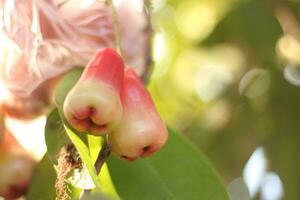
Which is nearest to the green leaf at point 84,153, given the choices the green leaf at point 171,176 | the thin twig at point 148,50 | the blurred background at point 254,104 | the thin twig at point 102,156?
the thin twig at point 102,156

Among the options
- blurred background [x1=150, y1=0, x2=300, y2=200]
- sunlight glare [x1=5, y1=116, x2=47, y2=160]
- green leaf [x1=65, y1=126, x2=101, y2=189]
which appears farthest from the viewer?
blurred background [x1=150, y1=0, x2=300, y2=200]

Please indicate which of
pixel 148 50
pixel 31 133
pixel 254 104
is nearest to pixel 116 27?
pixel 148 50

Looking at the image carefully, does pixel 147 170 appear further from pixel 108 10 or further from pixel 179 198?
pixel 108 10

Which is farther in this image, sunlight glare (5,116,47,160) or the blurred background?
the blurred background

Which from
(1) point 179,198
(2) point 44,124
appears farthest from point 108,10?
(1) point 179,198

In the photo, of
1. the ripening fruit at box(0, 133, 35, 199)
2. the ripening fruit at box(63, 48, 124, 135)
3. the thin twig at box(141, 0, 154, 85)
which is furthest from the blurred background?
the ripening fruit at box(63, 48, 124, 135)

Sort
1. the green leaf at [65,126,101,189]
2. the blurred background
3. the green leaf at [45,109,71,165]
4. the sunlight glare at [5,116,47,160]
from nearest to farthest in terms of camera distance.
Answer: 1. the green leaf at [65,126,101,189]
2. the green leaf at [45,109,71,165]
3. the sunlight glare at [5,116,47,160]
4. the blurred background

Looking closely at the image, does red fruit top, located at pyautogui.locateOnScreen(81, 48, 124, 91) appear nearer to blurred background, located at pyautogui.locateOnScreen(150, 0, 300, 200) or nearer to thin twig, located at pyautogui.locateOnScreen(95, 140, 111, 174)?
thin twig, located at pyautogui.locateOnScreen(95, 140, 111, 174)

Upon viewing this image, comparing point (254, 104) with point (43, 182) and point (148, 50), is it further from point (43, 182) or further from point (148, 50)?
point (43, 182)
